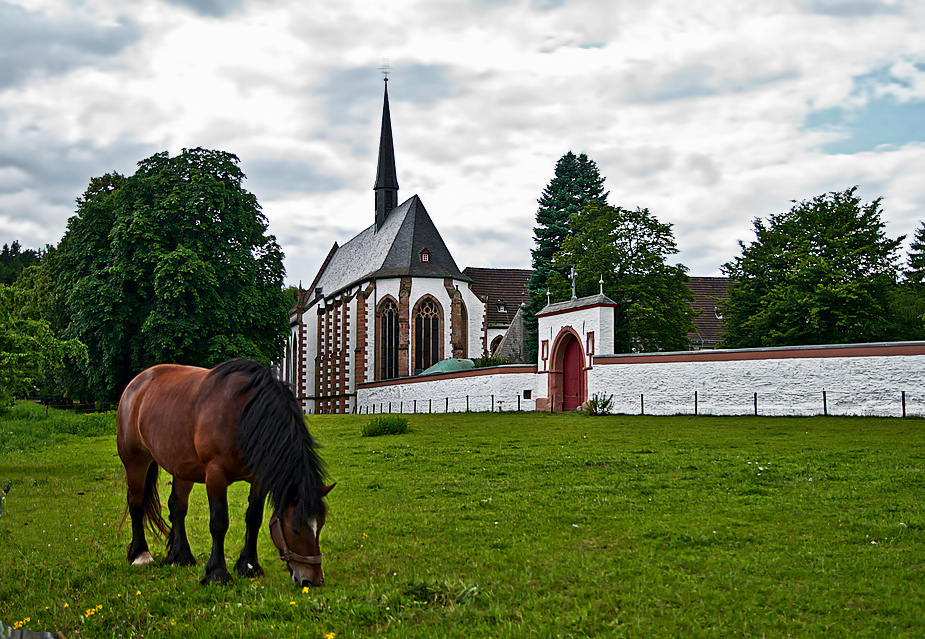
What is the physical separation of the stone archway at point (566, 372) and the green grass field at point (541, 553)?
13.9 m

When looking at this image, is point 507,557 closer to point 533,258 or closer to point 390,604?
point 390,604

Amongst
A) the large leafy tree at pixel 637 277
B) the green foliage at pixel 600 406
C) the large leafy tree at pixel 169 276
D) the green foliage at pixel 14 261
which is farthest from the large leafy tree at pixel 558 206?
the green foliage at pixel 14 261

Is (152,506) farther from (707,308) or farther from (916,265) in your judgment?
(707,308)

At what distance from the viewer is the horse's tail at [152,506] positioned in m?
7.08

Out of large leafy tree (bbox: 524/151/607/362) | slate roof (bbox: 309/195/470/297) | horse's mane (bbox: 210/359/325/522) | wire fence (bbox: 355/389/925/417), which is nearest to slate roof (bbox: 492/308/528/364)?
large leafy tree (bbox: 524/151/607/362)

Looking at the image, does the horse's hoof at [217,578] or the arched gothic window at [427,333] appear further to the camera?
the arched gothic window at [427,333]

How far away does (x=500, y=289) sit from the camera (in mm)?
61594

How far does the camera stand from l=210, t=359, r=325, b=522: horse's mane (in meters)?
5.44

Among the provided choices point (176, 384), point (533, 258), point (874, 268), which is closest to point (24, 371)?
point (176, 384)

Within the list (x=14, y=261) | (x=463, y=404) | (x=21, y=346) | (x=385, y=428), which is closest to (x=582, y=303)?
(x=463, y=404)

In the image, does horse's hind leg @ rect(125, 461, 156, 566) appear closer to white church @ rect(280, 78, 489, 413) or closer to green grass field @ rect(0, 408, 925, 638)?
green grass field @ rect(0, 408, 925, 638)

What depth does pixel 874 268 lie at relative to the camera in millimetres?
31516

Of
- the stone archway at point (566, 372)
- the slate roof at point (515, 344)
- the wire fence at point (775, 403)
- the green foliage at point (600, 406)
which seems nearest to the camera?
the wire fence at point (775, 403)

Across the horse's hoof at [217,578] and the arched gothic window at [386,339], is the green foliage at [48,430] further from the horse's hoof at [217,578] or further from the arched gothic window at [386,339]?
the arched gothic window at [386,339]
